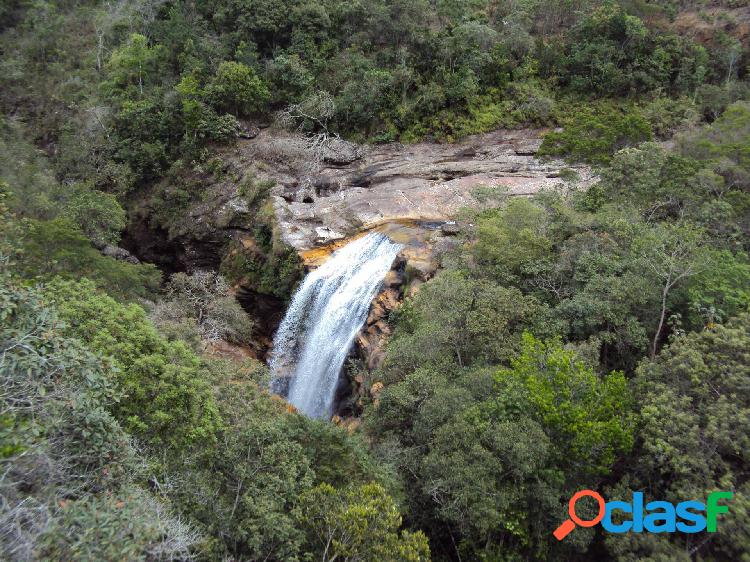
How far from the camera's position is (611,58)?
2866 centimetres

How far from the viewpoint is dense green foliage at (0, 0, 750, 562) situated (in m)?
7.64

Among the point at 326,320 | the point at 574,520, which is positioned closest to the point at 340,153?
the point at 326,320

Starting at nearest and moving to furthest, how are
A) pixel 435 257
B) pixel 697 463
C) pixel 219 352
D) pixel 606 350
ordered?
pixel 697 463 → pixel 606 350 → pixel 435 257 → pixel 219 352

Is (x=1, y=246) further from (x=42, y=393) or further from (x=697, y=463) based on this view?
(x=697, y=463)

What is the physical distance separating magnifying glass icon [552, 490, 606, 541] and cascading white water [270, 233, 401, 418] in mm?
10260

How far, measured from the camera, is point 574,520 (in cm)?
978

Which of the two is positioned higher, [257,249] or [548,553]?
[257,249]

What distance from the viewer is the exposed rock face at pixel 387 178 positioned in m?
22.9

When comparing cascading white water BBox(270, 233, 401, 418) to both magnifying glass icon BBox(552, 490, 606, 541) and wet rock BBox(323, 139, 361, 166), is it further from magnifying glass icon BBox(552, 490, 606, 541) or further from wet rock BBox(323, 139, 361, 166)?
magnifying glass icon BBox(552, 490, 606, 541)

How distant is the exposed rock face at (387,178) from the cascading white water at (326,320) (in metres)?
1.99

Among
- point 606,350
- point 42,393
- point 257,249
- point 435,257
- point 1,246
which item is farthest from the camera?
point 257,249

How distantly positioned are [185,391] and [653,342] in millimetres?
11042

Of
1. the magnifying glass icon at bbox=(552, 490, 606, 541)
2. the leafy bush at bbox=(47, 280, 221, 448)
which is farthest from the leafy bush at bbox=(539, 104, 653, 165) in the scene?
the leafy bush at bbox=(47, 280, 221, 448)

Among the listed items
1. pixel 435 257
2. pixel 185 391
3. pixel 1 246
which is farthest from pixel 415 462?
pixel 1 246
